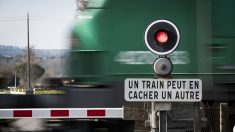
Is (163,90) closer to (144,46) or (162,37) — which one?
(162,37)

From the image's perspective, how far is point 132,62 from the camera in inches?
305

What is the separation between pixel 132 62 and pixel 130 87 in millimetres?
2541

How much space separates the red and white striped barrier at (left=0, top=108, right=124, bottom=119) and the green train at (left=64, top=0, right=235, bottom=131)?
11.9 inches

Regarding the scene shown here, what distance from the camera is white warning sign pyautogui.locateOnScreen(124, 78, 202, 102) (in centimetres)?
516

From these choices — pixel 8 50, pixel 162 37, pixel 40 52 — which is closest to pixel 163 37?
pixel 162 37

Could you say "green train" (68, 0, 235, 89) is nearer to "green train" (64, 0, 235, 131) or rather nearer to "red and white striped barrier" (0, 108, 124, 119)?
"green train" (64, 0, 235, 131)

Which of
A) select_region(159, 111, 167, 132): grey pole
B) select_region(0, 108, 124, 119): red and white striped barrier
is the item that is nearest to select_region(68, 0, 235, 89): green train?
select_region(0, 108, 124, 119): red and white striped barrier

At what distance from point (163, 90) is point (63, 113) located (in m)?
2.71

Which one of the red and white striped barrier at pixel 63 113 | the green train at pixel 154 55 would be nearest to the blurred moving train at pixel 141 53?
the green train at pixel 154 55

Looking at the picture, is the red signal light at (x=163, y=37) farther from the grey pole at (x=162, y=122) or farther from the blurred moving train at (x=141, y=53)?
the blurred moving train at (x=141, y=53)

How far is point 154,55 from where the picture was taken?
7676 millimetres

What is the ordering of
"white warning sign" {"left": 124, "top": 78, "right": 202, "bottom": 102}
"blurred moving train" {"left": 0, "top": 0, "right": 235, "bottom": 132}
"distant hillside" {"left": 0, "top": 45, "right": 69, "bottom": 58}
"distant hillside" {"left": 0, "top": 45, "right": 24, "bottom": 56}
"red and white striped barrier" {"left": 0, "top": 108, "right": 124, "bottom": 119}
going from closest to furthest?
"white warning sign" {"left": 124, "top": 78, "right": 202, "bottom": 102}, "red and white striped barrier" {"left": 0, "top": 108, "right": 124, "bottom": 119}, "blurred moving train" {"left": 0, "top": 0, "right": 235, "bottom": 132}, "distant hillside" {"left": 0, "top": 45, "right": 69, "bottom": 58}, "distant hillside" {"left": 0, "top": 45, "right": 24, "bottom": 56}

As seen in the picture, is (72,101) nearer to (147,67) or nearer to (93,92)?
(93,92)

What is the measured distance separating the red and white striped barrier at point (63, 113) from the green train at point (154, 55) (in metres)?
Answer: 0.30
